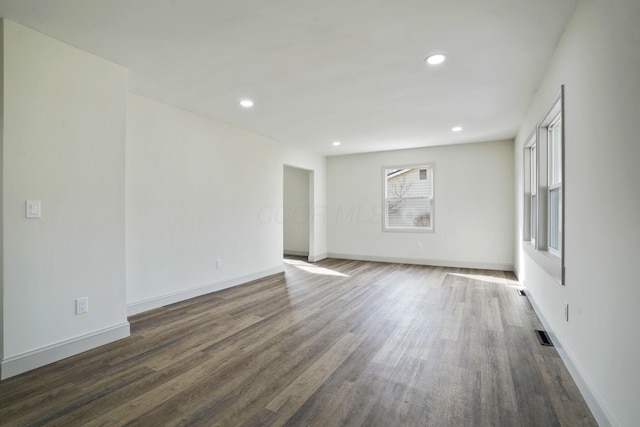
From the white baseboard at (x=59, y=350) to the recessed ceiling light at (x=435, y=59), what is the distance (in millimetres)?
3552

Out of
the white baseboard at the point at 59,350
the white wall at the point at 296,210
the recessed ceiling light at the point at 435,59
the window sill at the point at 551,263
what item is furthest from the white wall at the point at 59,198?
the white wall at the point at 296,210

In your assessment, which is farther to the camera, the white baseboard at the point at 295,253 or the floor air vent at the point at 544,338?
the white baseboard at the point at 295,253

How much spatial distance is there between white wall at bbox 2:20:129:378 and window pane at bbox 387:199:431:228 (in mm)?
5260

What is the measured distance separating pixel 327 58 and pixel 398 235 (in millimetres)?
4749

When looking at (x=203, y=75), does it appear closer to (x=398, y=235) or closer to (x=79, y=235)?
(x=79, y=235)

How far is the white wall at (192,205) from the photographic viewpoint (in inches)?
140

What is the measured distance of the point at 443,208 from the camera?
6.41m

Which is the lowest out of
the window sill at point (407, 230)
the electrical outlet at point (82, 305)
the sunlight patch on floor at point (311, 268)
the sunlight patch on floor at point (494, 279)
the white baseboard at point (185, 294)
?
the sunlight patch on floor at point (311, 268)

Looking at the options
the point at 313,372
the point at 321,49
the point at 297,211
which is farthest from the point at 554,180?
the point at 297,211

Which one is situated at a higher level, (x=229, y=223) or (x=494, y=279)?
(x=229, y=223)

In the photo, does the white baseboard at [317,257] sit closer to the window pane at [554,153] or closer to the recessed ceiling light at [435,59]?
the window pane at [554,153]

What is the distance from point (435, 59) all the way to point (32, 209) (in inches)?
132

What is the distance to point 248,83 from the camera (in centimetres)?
325

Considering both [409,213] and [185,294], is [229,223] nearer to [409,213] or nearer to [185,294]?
[185,294]
